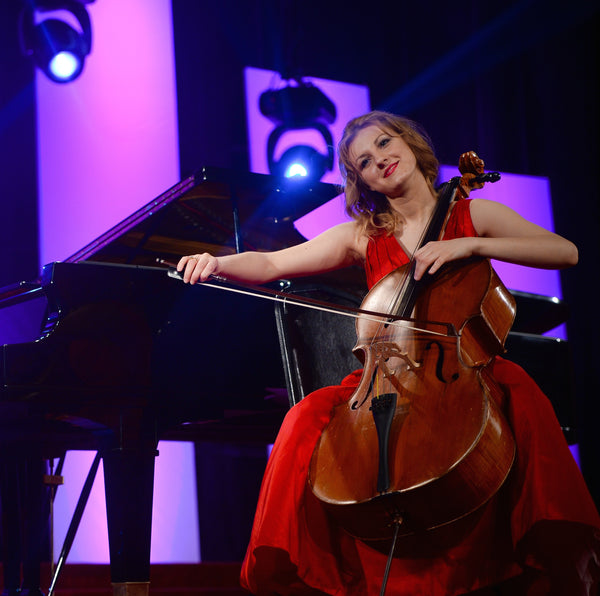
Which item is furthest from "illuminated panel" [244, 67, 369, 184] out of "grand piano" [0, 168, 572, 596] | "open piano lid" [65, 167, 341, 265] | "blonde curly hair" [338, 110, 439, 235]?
"blonde curly hair" [338, 110, 439, 235]

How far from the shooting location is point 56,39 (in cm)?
362

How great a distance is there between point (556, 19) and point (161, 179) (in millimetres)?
2504

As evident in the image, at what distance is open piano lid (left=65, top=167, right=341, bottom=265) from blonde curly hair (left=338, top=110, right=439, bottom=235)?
0.50 meters

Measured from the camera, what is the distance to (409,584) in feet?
4.79

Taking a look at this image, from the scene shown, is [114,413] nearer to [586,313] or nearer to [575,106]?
[586,313]

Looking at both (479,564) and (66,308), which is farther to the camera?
(66,308)

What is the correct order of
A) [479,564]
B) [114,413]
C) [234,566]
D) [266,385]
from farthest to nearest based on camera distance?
1. [234,566]
2. [266,385]
3. [114,413]
4. [479,564]

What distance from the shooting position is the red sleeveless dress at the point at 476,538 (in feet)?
4.49

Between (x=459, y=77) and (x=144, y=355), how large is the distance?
3.21 metres

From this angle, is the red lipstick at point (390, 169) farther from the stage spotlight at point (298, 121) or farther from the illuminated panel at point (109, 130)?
the illuminated panel at point (109, 130)

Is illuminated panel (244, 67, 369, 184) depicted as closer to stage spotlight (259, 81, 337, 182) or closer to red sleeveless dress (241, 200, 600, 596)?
stage spotlight (259, 81, 337, 182)

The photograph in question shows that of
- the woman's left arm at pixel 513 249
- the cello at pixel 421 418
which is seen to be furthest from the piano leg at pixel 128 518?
the woman's left arm at pixel 513 249

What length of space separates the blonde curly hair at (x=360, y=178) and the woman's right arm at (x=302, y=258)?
47 mm

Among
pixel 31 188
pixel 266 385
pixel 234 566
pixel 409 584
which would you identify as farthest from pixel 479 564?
pixel 31 188
